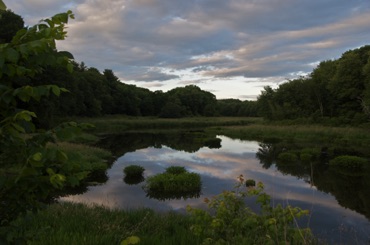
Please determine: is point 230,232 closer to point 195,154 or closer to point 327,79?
point 195,154

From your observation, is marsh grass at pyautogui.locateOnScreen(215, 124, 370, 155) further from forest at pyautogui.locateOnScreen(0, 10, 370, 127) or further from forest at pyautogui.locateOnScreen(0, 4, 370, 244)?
forest at pyautogui.locateOnScreen(0, 10, 370, 127)

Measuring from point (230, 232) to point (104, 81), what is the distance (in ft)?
374

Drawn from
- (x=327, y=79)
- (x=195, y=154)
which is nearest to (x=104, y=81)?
(x=327, y=79)

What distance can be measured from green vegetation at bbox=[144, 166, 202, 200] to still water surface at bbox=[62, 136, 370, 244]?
1.74 ft

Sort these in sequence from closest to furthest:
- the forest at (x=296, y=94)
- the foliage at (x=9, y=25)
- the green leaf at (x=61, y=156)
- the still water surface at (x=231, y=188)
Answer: the green leaf at (x=61, y=156), the still water surface at (x=231, y=188), the foliage at (x=9, y=25), the forest at (x=296, y=94)

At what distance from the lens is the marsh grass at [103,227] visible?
7.02 meters

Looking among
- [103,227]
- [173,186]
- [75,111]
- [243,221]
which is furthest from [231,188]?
[75,111]

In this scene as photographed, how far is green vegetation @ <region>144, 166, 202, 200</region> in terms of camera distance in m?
17.6

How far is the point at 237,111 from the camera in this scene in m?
186

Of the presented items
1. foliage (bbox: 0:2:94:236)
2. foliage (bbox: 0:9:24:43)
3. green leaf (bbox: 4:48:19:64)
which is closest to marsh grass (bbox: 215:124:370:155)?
foliage (bbox: 0:2:94:236)

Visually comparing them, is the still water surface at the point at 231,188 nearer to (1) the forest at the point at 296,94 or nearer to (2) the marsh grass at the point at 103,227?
(2) the marsh grass at the point at 103,227

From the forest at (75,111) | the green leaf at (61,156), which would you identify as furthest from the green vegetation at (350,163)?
the green leaf at (61,156)

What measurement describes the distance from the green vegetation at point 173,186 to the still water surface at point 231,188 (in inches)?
20.9

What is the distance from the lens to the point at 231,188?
63.0ft
